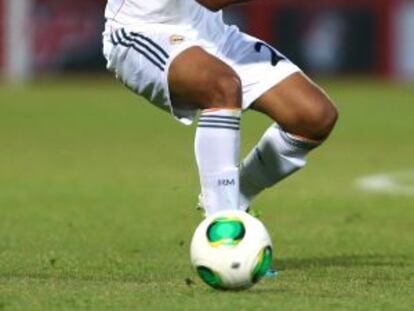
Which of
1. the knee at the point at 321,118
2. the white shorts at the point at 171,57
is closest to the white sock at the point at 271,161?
the knee at the point at 321,118

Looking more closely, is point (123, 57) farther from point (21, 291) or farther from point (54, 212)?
point (54, 212)

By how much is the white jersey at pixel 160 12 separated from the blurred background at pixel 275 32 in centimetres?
2118

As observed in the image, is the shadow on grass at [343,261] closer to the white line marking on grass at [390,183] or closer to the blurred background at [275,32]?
the white line marking on grass at [390,183]

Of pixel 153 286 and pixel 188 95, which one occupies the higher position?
pixel 188 95

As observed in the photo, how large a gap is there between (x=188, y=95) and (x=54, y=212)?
3585 millimetres

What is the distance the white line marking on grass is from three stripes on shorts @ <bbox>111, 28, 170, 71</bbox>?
16.5ft

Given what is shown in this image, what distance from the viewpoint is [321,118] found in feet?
23.6

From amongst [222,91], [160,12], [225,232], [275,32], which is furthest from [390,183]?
[275,32]

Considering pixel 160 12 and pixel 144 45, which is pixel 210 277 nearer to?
pixel 144 45

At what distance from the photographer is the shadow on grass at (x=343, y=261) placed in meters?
7.57

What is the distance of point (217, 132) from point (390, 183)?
239 inches

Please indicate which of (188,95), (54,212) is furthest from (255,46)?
(54,212)

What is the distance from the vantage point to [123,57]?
23.7ft

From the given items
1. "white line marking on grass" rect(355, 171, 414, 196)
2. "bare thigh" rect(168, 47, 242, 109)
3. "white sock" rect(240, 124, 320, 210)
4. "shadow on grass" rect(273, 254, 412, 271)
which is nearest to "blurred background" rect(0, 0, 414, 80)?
"white line marking on grass" rect(355, 171, 414, 196)
